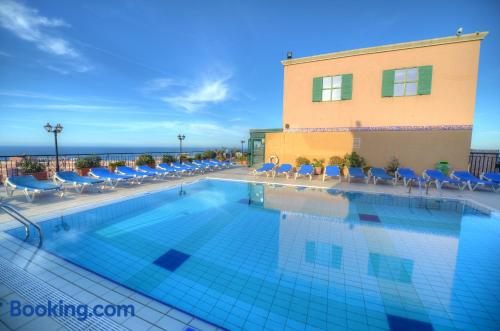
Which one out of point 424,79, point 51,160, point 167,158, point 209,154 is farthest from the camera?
point 209,154

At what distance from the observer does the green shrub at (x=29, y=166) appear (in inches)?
277

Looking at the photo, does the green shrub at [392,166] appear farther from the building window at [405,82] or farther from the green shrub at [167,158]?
the green shrub at [167,158]

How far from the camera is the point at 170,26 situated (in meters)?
9.69

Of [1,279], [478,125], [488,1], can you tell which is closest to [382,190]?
[478,125]

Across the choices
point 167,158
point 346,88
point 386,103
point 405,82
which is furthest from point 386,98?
point 167,158

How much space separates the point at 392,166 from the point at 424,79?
4066 mm

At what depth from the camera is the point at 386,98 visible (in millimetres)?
9836

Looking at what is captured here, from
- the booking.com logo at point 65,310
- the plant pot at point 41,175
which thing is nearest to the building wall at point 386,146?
the plant pot at point 41,175

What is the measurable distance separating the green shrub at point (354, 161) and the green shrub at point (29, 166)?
12.4m

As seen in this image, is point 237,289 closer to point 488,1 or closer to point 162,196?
point 162,196

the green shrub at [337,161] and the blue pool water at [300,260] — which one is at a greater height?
the green shrub at [337,161]

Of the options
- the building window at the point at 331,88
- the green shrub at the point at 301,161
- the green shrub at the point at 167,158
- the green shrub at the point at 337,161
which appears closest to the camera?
the green shrub at the point at 337,161

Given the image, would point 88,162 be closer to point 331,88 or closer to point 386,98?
point 331,88

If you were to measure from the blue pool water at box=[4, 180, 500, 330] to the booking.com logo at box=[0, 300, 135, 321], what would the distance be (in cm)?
52
